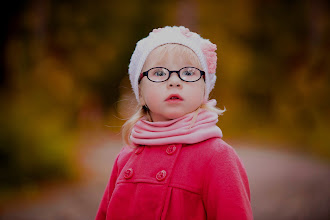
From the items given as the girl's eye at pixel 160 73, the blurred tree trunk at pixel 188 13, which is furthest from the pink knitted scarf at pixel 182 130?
the blurred tree trunk at pixel 188 13

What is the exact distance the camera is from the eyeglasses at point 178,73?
1943 mm

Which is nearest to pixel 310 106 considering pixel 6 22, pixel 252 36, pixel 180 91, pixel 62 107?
pixel 252 36

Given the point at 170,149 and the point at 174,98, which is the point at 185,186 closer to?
the point at 170,149

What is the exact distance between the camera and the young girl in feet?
5.82

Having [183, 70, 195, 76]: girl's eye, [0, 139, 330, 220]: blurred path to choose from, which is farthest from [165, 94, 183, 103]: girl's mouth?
[0, 139, 330, 220]: blurred path

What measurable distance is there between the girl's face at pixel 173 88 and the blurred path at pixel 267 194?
11.4 ft

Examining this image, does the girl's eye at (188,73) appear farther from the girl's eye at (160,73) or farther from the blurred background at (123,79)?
the blurred background at (123,79)

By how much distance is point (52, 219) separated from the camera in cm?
505

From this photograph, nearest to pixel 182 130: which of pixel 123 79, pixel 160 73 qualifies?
pixel 160 73

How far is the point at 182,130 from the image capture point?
6.25 ft

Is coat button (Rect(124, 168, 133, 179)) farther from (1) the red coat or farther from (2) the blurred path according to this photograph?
(2) the blurred path

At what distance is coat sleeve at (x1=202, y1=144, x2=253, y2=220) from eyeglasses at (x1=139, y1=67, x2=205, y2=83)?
1.33 ft

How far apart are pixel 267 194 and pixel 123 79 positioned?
209 inches

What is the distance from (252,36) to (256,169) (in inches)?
197
